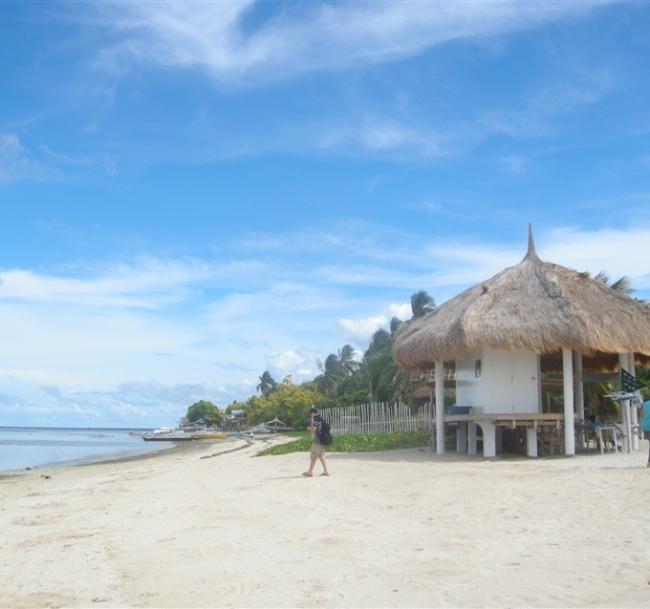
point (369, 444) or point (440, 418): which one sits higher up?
point (440, 418)

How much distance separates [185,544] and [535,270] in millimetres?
11424

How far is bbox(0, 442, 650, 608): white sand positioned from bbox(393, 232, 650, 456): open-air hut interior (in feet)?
8.57

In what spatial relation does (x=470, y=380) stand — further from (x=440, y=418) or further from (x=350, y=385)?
(x=350, y=385)

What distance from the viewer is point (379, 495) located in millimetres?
11305

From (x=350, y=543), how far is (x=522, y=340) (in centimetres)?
825

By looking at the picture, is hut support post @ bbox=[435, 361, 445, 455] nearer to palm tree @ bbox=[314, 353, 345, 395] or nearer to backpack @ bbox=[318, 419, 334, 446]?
backpack @ bbox=[318, 419, 334, 446]

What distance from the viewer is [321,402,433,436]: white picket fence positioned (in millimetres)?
25438

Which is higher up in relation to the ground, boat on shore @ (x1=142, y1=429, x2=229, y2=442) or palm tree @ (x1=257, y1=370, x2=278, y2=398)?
palm tree @ (x1=257, y1=370, x2=278, y2=398)

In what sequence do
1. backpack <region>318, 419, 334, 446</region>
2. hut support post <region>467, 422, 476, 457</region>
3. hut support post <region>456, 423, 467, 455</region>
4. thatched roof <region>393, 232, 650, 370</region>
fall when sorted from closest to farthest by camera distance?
backpack <region>318, 419, 334, 446</region>
thatched roof <region>393, 232, 650, 370</region>
hut support post <region>467, 422, 476, 457</region>
hut support post <region>456, 423, 467, 455</region>

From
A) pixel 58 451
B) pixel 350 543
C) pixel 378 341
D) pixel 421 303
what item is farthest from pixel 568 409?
pixel 58 451

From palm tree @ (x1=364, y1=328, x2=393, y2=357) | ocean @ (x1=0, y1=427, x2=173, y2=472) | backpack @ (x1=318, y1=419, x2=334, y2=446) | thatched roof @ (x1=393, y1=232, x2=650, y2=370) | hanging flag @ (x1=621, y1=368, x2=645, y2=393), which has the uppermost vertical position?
palm tree @ (x1=364, y1=328, x2=393, y2=357)

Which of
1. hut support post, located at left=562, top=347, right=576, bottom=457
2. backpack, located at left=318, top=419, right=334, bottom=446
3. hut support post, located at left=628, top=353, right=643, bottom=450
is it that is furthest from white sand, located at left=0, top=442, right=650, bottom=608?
hut support post, located at left=628, top=353, right=643, bottom=450

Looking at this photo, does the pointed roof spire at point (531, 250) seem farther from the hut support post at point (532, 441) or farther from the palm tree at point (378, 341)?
the palm tree at point (378, 341)

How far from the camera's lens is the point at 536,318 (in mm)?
15297
